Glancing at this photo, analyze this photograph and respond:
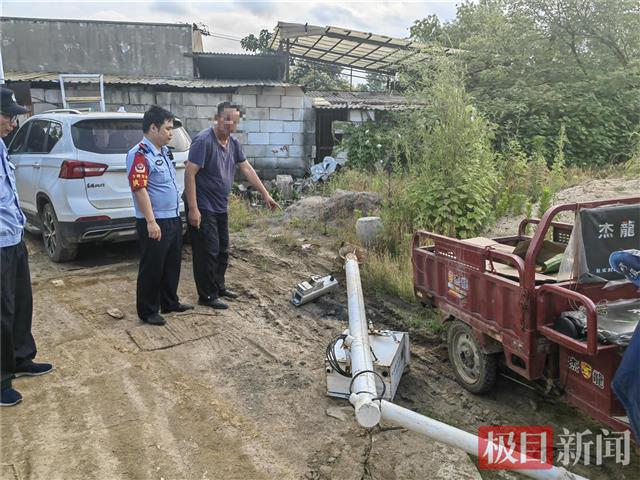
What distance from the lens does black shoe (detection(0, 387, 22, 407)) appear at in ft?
10.5

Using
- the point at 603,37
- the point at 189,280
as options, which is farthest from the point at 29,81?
the point at 603,37

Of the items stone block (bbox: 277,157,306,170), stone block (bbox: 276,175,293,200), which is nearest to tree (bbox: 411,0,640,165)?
stone block (bbox: 277,157,306,170)

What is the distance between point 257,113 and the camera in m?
12.7

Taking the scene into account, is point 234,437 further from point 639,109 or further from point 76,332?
point 639,109

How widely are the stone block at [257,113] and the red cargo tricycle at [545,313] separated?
9635 millimetres

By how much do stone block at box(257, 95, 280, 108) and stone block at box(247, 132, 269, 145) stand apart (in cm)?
74

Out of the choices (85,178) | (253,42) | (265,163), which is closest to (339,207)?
(85,178)

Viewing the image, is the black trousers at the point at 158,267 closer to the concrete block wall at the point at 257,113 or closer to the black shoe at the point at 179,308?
the black shoe at the point at 179,308

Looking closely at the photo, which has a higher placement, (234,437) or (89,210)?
(89,210)

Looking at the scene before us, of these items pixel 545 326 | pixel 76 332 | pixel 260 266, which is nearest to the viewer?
pixel 545 326

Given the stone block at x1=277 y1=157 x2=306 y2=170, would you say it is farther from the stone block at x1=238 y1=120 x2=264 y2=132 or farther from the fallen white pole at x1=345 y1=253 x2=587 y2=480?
the fallen white pole at x1=345 y1=253 x2=587 y2=480

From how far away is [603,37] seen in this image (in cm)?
1348

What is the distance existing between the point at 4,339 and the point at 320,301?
9.37 ft

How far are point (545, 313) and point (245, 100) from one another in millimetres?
10967
